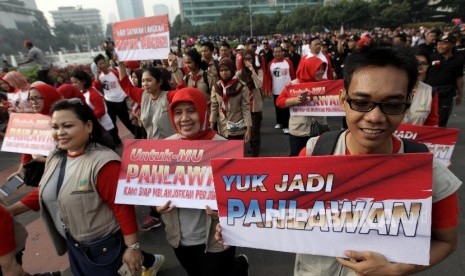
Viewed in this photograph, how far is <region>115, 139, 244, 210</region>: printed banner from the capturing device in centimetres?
191

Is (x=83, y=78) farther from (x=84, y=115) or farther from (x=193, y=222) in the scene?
(x=193, y=222)

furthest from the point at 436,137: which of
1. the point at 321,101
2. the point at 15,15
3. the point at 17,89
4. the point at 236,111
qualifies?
the point at 15,15

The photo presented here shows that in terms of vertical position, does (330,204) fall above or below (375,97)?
below

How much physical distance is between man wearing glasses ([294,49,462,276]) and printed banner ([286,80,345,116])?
7.62 ft

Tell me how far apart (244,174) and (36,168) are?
222 centimetres

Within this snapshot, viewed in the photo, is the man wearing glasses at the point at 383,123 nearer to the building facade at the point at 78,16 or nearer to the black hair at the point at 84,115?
the black hair at the point at 84,115

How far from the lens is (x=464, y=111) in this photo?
7.41 meters

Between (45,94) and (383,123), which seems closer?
(383,123)

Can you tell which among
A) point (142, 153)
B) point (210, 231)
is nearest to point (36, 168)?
point (142, 153)

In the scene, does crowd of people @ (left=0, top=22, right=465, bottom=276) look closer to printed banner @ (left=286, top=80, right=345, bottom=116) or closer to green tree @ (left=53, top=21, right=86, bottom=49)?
printed banner @ (left=286, top=80, right=345, bottom=116)

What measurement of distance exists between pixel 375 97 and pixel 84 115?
1.76m

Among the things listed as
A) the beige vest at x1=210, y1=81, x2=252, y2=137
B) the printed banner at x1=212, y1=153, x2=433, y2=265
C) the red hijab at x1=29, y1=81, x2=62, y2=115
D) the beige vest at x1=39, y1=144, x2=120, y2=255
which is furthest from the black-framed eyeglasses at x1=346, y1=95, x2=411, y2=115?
the beige vest at x1=210, y1=81, x2=252, y2=137

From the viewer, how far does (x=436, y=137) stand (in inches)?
104

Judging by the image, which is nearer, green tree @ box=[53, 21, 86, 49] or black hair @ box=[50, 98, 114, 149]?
black hair @ box=[50, 98, 114, 149]
